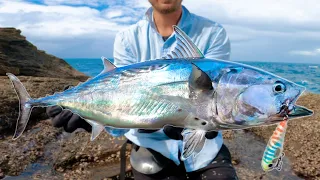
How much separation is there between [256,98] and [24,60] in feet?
49.6

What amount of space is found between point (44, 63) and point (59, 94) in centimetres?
1583

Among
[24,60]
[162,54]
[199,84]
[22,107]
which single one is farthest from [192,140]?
[24,60]

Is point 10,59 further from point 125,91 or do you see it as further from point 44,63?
point 125,91

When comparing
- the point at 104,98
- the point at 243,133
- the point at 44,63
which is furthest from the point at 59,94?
the point at 44,63

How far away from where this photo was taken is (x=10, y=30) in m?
17.6

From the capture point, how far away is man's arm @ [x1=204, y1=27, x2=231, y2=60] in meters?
3.64

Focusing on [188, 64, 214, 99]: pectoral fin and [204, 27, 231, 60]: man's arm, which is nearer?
[188, 64, 214, 99]: pectoral fin

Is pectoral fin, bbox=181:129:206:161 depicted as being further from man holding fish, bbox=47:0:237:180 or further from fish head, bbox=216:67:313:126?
man holding fish, bbox=47:0:237:180

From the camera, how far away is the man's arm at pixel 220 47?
3637mm

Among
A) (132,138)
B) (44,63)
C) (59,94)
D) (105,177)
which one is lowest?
(44,63)

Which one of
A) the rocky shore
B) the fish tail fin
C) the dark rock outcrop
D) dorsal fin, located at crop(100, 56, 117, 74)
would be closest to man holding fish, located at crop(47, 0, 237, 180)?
dorsal fin, located at crop(100, 56, 117, 74)

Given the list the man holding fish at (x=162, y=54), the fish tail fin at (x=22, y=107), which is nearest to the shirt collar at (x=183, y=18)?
the man holding fish at (x=162, y=54)

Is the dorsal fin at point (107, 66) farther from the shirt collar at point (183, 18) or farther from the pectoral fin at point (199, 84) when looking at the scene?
the shirt collar at point (183, 18)

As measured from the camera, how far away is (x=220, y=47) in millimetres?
3697
